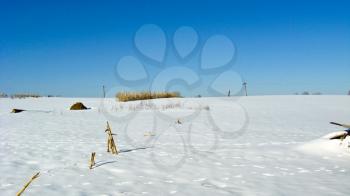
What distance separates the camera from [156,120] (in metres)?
12.4

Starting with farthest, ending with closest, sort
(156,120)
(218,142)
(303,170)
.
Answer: (156,120), (218,142), (303,170)

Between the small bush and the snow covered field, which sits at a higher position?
the small bush

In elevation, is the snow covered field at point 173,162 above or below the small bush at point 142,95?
below

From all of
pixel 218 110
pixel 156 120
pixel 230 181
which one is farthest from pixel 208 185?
pixel 218 110

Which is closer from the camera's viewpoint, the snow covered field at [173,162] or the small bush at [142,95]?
the snow covered field at [173,162]

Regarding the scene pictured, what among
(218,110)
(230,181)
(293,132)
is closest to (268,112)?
(218,110)

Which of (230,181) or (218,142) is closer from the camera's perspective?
(230,181)

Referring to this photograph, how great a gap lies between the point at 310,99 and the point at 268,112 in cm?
709

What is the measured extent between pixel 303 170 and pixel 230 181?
57.1 inches

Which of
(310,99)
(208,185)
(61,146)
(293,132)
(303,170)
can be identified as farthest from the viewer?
(310,99)

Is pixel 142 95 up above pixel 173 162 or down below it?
above

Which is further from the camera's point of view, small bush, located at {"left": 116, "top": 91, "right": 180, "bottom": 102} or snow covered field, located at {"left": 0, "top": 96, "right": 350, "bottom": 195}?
small bush, located at {"left": 116, "top": 91, "right": 180, "bottom": 102}

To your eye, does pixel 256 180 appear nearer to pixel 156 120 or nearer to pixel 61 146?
pixel 61 146

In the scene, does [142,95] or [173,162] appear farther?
[142,95]
